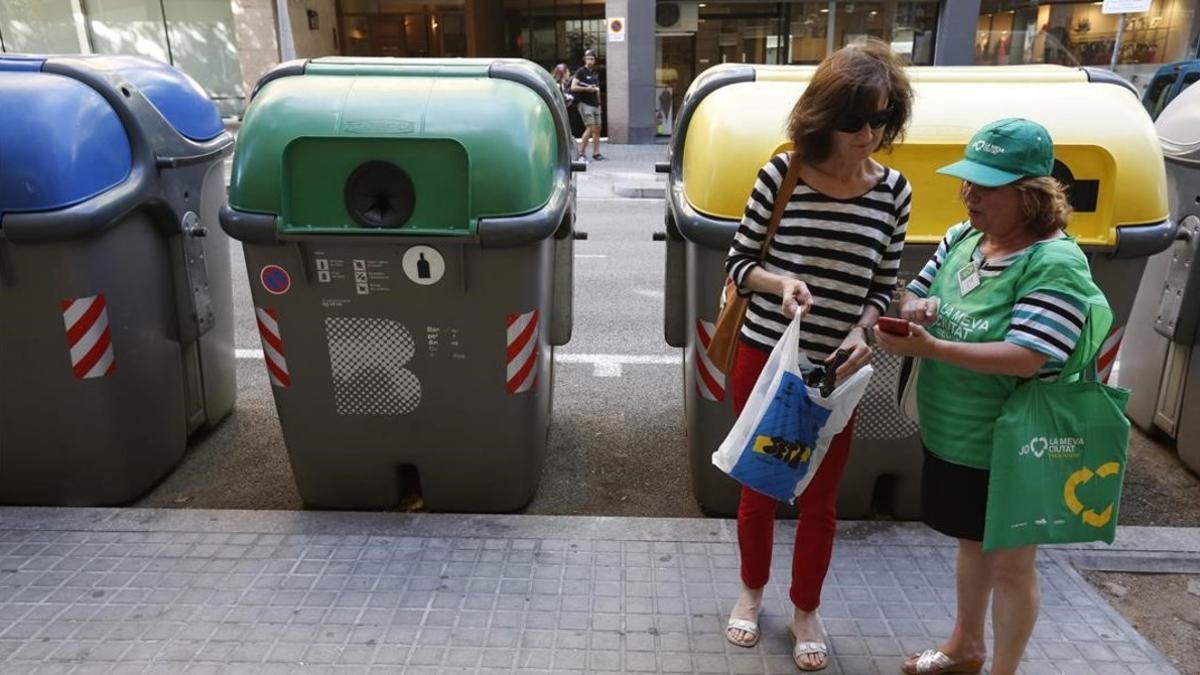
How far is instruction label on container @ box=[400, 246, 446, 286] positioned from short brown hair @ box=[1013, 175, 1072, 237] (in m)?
1.91

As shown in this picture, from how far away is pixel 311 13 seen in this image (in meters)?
18.0

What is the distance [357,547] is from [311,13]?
17281 mm

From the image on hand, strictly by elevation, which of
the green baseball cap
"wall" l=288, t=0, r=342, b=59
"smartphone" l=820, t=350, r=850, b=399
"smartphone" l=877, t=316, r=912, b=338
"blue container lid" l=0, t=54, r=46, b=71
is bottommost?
"smartphone" l=820, t=350, r=850, b=399

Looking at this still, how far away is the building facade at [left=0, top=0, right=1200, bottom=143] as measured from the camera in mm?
16266

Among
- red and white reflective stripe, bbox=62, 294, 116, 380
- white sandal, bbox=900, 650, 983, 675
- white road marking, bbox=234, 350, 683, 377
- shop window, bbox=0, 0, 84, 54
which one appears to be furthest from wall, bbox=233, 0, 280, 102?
white sandal, bbox=900, 650, 983, 675

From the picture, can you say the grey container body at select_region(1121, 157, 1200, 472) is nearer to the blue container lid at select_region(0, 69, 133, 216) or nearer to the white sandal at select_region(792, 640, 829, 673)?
the white sandal at select_region(792, 640, 829, 673)

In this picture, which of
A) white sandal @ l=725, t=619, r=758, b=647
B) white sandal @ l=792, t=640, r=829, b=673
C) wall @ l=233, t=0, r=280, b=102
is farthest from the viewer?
wall @ l=233, t=0, r=280, b=102

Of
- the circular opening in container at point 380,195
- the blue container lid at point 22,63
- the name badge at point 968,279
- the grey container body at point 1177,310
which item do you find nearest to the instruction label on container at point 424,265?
the circular opening in container at point 380,195

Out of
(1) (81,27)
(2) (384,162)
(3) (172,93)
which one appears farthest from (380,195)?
(1) (81,27)

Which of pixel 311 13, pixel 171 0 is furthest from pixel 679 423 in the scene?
pixel 171 0

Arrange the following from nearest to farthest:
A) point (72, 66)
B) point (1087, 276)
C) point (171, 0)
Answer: point (1087, 276) < point (72, 66) < point (171, 0)

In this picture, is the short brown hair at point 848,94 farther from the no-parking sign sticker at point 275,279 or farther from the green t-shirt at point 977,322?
the no-parking sign sticker at point 275,279

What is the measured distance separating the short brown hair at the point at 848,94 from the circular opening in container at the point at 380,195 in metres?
1.45

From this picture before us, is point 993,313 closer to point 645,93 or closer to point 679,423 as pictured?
point 679,423
